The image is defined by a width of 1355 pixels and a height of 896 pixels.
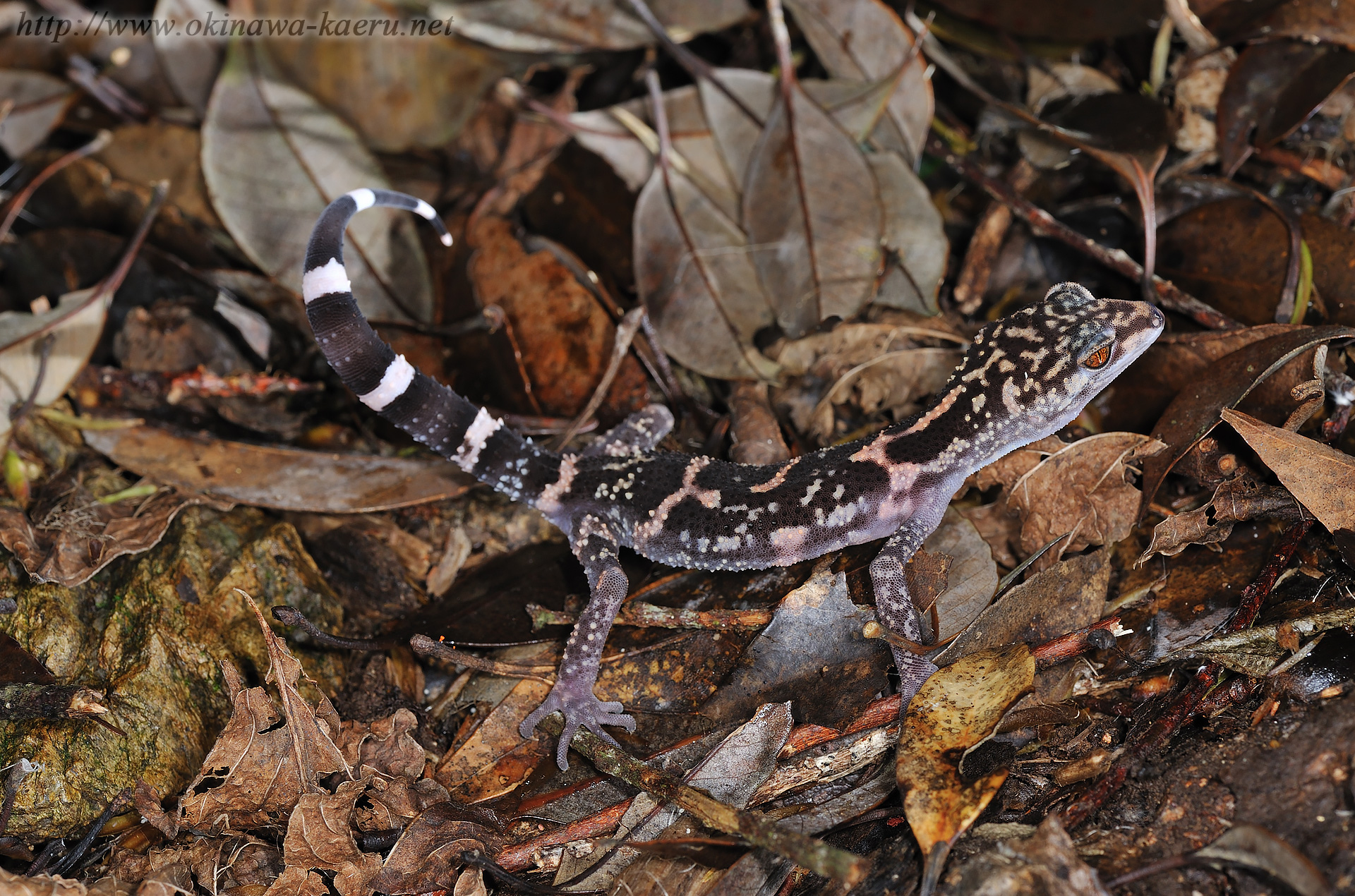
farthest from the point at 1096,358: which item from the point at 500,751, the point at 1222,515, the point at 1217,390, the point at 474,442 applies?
the point at 500,751

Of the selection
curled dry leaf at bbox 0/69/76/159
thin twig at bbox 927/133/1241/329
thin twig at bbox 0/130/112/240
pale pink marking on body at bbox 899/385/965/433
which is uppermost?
curled dry leaf at bbox 0/69/76/159

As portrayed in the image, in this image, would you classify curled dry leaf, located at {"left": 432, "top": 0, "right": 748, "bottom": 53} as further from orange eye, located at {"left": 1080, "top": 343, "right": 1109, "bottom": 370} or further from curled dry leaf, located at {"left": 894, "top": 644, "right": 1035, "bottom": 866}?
curled dry leaf, located at {"left": 894, "top": 644, "right": 1035, "bottom": 866}

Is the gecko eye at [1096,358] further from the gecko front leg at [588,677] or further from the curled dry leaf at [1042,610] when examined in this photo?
the gecko front leg at [588,677]

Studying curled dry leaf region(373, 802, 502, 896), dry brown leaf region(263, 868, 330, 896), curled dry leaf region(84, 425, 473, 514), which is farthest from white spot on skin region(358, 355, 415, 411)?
dry brown leaf region(263, 868, 330, 896)

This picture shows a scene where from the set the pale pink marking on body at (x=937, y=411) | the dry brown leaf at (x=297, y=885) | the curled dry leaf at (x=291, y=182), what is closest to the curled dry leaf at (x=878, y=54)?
the pale pink marking on body at (x=937, y=411)

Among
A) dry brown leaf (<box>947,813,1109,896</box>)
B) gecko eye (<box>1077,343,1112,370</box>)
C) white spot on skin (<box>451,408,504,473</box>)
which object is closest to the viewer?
dry brown leaf (<box>947,813,1109,896</box>)

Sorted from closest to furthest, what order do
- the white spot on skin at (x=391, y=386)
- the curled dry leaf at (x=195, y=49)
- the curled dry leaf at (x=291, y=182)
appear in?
the white spot on skin at (x=391, y=386) < the curled dry leaf at (x=291, y=182) < the curled dry leaf at (x=195, y=49)

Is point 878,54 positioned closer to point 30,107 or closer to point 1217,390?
point 1217,390
